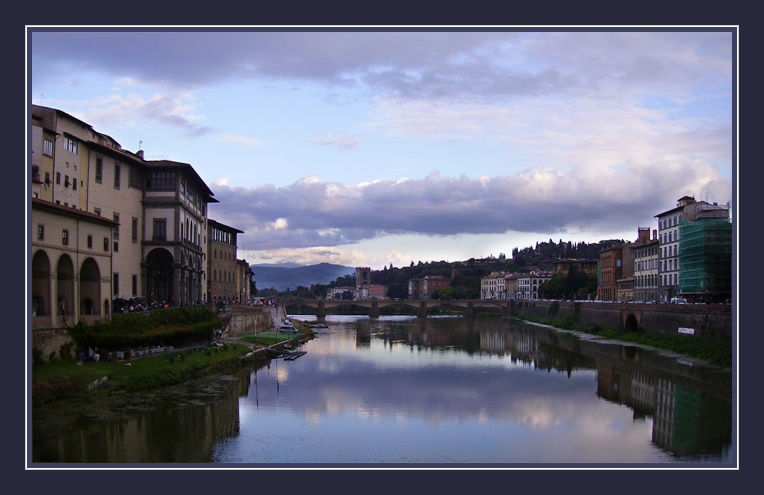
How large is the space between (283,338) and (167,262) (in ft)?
49.0

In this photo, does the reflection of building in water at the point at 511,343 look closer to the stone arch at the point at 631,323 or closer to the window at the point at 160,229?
the stone arch at the point at 631,323

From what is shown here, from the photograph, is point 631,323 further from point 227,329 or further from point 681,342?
point 227,329

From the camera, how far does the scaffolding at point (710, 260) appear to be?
149 feet

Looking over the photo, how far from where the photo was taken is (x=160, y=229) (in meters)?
41.3

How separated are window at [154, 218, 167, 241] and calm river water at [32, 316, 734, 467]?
1066 cm

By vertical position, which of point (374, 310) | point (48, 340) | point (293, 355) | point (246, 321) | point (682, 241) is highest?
point (682, 241)

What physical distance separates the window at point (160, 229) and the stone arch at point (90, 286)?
11.8 m

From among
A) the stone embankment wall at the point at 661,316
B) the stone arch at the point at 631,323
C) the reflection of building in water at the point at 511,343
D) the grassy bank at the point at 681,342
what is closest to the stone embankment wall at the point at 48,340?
the reflection of building in water at the point at 511,343

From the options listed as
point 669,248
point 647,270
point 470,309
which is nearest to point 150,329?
point 669,248

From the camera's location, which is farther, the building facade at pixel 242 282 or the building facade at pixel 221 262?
the building facade at pixel 242 282

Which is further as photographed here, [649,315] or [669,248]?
[669,248]

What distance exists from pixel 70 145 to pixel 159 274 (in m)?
12.3

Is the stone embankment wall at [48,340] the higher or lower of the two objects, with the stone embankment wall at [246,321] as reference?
higher

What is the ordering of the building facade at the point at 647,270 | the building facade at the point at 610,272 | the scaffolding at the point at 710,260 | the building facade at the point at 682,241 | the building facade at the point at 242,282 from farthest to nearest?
the building facade at the point at 610,272
the building facade at the point at 242,282
the building facade at the point at 647,270
the building facade at the point at 682,241
the scaffolding at the point at 710,260
